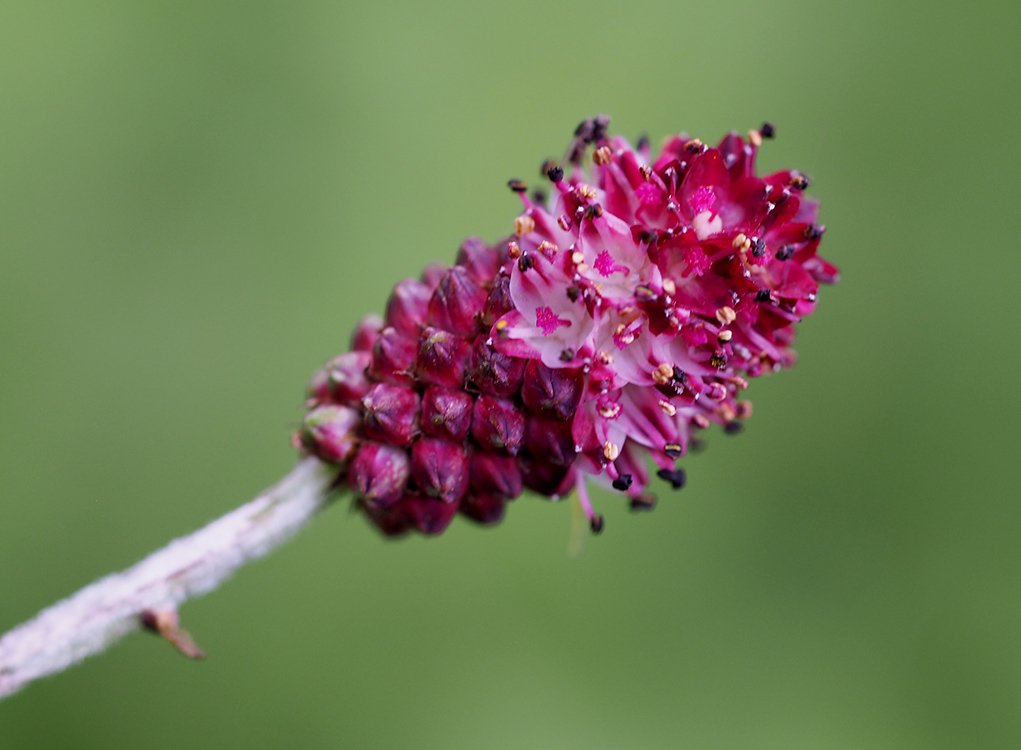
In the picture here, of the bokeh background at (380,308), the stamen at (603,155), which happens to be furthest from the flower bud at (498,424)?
the bokeh background at (380,308)

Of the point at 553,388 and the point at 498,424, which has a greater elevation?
the point at 553,388

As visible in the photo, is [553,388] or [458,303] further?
[458,303]

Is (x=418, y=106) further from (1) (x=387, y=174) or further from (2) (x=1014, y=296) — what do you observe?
(2) (x=1014, y=296)

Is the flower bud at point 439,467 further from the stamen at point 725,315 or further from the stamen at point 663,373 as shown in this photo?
the stamen at point 725,315

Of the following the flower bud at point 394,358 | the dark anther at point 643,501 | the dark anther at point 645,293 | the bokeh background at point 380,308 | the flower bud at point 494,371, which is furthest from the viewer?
the bokeh background at point 380,308

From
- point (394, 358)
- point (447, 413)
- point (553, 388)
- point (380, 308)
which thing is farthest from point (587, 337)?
point (380, 308)

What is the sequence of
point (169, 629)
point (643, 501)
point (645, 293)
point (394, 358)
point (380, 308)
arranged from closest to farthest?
point (645, 293) → point (169, 629) → point (394, 358) → point (643, 501) → point (380, 308)

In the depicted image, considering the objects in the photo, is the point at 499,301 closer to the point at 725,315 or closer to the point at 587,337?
the point at 587,337

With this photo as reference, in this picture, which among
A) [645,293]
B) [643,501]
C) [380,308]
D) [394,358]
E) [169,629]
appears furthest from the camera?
[380,308]
